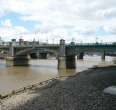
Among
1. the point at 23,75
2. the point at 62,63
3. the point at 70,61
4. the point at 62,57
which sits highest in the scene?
the point at 62,57

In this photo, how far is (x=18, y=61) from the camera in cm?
11719

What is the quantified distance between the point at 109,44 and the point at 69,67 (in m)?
14.7

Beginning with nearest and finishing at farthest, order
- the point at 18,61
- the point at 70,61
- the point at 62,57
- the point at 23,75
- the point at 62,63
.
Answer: the point at 23,75
the point at 62,63
the point at 62,57
the point at 70,61
the point at 18,61

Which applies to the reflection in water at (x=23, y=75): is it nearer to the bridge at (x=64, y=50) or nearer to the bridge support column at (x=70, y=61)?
the bridge support column at (x=70, y=61)

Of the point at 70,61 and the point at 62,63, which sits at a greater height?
the point at 70,61

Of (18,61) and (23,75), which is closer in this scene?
(23,75)

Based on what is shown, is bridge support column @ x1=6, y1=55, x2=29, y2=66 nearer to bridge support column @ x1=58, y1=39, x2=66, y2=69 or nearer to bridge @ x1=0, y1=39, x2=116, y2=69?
bridge @ x1=0, y1=39, x2=116, y2=69

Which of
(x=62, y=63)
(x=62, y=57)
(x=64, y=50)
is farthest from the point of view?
(x=64, y=50)

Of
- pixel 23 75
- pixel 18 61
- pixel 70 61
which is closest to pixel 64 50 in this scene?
pixel 70 61

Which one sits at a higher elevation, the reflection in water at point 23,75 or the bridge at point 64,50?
the bridge at point 64,50

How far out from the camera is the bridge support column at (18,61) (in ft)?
374

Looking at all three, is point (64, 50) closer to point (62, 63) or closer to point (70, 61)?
point (70, 61)

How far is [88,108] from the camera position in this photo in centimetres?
2491

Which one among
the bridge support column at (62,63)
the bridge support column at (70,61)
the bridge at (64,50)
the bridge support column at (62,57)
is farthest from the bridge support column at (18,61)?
the bridge support column at (62,63)
